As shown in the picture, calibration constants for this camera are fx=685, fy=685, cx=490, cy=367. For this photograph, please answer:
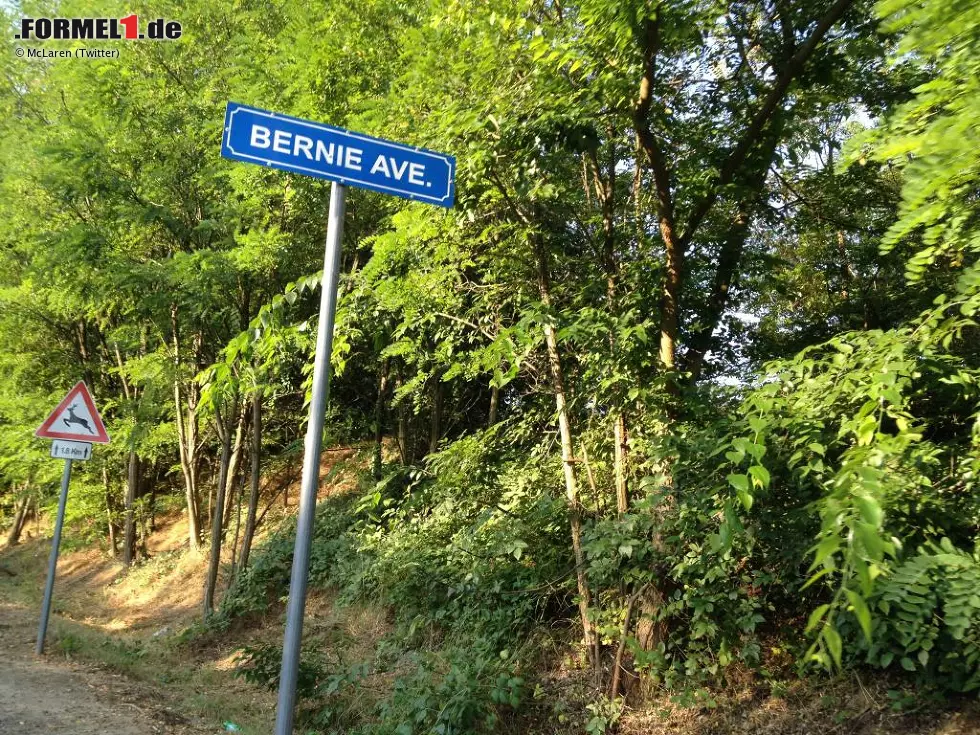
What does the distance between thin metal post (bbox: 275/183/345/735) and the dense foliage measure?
1.04 metres

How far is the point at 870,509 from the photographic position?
225cm

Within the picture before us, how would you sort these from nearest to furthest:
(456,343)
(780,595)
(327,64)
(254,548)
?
1. (780,595)
2. (456,343)
3. (327,64)
4. (254,548)

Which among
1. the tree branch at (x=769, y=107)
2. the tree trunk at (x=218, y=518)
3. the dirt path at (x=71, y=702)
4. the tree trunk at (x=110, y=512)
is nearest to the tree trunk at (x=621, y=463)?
the tree branch at (x=769, y=107)

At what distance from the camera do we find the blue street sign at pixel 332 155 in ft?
8.65

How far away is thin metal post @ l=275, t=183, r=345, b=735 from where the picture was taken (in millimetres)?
2473

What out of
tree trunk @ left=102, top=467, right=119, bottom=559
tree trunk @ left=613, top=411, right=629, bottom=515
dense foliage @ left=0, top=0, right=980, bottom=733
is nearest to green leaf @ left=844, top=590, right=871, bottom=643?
dense foliage @ left=0, top=0, right=980, bottom=733

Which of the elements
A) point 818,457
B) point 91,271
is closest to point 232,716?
point 818,457

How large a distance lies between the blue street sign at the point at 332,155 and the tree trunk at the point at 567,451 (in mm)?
2446

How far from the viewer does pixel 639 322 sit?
538 cm

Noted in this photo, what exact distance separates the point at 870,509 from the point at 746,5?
16.3ft

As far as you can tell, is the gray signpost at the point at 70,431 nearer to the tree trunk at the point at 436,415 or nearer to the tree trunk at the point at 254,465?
the tree trunk at the point at 254,465

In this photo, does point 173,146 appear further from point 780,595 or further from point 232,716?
point 780,595

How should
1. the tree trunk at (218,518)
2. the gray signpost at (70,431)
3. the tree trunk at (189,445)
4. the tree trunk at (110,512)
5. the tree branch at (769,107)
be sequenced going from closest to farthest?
the tree branch at (769,107), the gray signpost at (70,431), the tree trunk at (218,518), the tree trunk at (189,445), the tree trunk at (110,512)

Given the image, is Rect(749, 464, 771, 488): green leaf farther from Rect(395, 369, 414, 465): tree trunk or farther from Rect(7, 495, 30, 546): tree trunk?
Rect(7, 495, 30, 546): tree trunk
